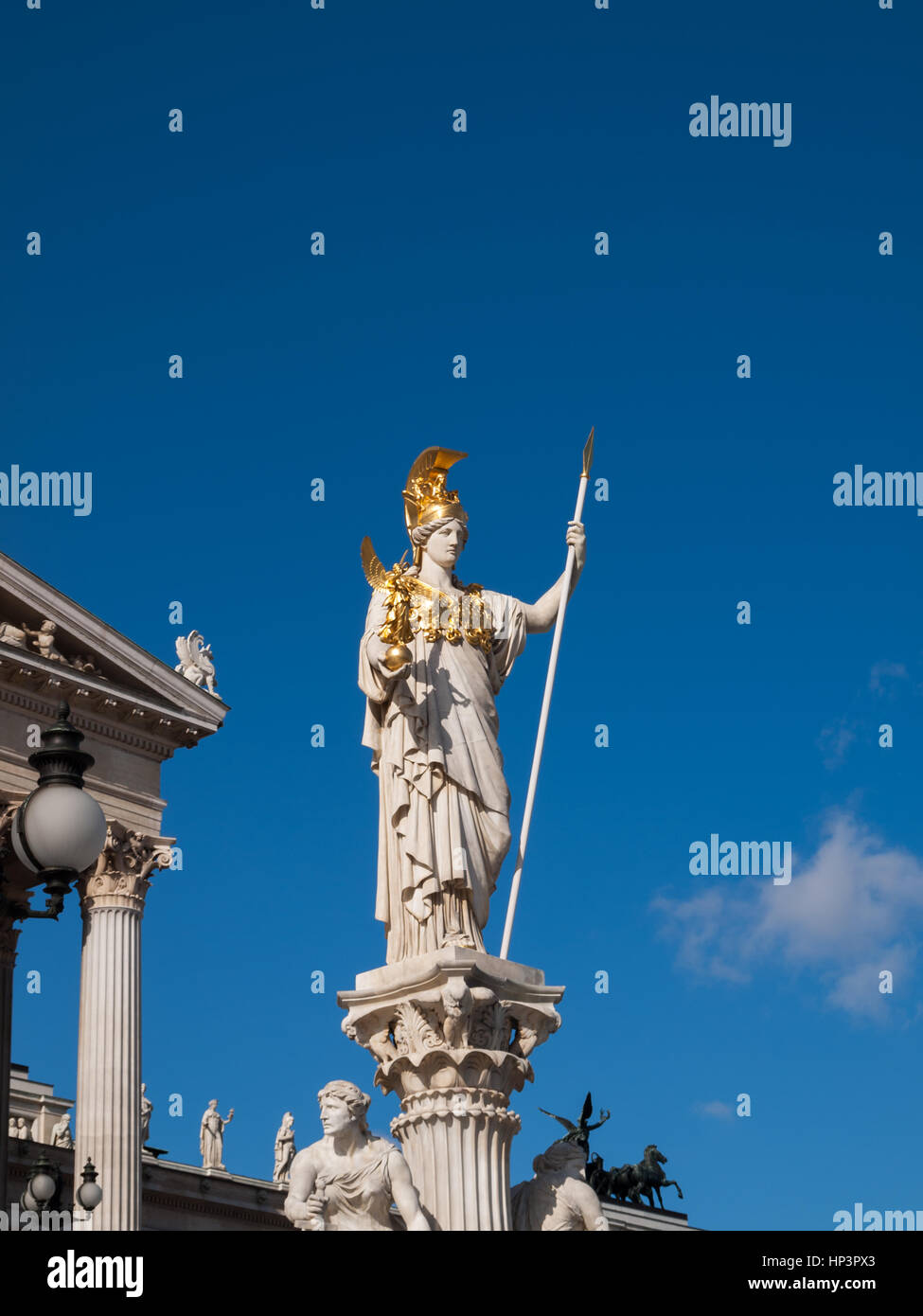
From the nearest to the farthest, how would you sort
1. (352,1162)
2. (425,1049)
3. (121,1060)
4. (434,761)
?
(352,1162)
(425,1049)
(434,761)
(121,1060)

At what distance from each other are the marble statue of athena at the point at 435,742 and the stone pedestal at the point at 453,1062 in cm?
32

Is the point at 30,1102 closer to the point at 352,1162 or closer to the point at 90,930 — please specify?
the point at 90,930

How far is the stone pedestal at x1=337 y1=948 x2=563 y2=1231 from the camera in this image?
36.4 ft

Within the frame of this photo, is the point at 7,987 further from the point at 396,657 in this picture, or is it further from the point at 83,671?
the point at 396,657

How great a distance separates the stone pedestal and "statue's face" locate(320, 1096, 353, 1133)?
81 centimetres

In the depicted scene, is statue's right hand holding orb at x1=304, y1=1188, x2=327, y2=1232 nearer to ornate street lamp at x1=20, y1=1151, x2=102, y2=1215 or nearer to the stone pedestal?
the stone pedestal

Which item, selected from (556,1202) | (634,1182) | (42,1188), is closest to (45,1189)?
(42,1188)


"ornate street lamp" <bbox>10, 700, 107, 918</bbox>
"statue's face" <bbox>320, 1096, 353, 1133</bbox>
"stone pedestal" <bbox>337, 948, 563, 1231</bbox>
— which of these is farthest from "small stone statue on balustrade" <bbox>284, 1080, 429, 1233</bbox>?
"ornate street lamp" <bbox>10, 700, 107, 918</bbox>

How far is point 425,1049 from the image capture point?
37.0 feet

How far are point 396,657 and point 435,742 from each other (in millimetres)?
664

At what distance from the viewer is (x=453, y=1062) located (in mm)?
11250
